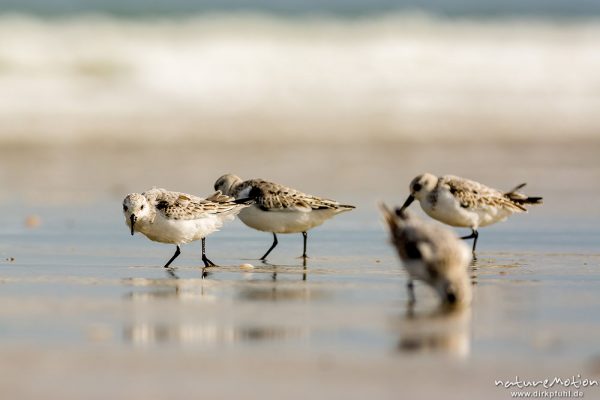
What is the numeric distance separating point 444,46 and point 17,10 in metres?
10.3

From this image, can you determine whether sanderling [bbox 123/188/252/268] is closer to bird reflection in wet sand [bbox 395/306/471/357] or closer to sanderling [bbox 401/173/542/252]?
sanderling [bbox 401/173/542/252]

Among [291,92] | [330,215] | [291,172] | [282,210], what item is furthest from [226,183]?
[291,92]

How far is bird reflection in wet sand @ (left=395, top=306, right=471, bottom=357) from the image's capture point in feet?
19.8

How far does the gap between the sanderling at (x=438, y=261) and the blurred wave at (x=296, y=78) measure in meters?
12.3

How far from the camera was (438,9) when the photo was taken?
30.2m

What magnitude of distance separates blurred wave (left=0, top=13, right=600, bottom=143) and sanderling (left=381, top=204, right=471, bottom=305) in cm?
1232

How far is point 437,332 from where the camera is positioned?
6.48m

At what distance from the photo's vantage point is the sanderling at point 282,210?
10867 millimetres

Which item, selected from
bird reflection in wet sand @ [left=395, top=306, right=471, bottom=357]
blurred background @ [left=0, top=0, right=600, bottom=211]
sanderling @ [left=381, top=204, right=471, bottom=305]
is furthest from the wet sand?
blurred background @ [left=0, top=0, right=600, bottom=211]

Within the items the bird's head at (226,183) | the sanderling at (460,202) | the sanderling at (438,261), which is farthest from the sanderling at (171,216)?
the sanderling at (438,261)

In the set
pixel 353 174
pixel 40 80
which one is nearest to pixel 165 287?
pixel 353 174

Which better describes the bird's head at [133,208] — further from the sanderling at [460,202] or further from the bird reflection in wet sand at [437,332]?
the bird reflection in wet sand at [437,332]

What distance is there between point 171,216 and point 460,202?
9.73 feet

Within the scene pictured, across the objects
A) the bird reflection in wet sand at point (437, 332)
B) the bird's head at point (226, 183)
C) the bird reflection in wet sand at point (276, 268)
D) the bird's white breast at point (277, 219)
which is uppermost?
the bird's head at point (226, 183)
